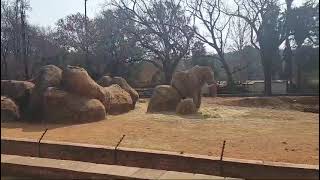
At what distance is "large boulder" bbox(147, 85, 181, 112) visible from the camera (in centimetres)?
1474

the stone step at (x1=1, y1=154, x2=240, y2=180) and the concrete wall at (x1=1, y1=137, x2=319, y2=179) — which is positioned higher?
the stone step at (x1=1, y1=154, x2=240, y2=180)

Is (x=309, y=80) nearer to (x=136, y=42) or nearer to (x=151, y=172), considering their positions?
(x=151, y=172)

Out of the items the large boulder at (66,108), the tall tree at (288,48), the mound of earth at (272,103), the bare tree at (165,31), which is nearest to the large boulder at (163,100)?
the large boulder at (66,108)

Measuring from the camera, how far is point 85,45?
35.2m

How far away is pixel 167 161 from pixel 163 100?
28.0ft

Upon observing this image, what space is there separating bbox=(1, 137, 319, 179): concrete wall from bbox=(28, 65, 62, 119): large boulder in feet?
15.9

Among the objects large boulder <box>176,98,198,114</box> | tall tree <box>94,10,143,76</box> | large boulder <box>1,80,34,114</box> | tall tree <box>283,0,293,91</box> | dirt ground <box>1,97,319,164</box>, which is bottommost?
dirt ground <box>1,97,319,164</box>

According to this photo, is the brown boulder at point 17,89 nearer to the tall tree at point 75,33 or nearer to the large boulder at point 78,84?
the large boulder at point 78,84

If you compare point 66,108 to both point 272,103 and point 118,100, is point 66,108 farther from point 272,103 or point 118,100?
point 272,103

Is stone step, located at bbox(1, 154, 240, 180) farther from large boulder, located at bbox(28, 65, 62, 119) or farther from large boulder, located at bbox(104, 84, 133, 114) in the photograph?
large boulder, located at bbox(104, 84, 133, 114)

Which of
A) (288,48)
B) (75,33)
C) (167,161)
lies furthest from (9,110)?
(75,33)

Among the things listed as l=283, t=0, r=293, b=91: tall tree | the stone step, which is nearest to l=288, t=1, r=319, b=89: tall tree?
l=283, t=0, r=293, b=91: tall tree

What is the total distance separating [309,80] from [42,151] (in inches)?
198

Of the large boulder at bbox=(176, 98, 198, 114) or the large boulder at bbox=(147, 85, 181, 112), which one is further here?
the large boulder at bbox=(147, 85, 181, 112)
